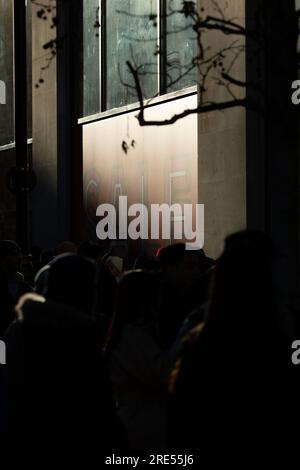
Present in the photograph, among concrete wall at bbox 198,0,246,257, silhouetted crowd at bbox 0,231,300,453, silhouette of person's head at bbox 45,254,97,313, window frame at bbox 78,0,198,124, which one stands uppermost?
window frame at bbox 78,0,198,124

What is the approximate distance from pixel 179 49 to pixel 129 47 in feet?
6.42

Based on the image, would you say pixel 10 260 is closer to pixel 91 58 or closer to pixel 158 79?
pixel 158 79

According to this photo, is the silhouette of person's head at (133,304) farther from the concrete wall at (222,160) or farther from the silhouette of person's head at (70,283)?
the concrete wall at (222,160)

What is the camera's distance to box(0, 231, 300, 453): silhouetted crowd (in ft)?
13.9

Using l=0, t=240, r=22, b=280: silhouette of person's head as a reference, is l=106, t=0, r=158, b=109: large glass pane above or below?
above

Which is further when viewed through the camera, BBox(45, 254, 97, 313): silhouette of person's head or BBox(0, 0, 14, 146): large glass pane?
BBox(0, 0, 14, 146): large glass pane

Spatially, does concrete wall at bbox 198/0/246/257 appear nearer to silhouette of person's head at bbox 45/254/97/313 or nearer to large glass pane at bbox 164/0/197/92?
large glass pane at bbox 164/0/197/92

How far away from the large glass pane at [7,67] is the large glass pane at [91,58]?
13.7ft

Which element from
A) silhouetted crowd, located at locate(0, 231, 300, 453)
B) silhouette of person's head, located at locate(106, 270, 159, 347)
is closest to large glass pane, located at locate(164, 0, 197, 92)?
silhouetted crowd, located at locate(0, 231, 300, 453)

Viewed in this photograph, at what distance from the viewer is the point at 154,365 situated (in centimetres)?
492

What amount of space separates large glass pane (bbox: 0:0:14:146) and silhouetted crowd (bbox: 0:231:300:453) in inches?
812

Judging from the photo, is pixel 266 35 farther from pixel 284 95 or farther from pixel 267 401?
pixel 267 401

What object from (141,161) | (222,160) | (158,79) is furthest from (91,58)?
(222,160)

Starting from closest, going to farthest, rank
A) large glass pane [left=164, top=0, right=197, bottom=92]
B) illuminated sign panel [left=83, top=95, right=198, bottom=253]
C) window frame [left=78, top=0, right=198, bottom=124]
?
1. large glass pane [left=164, top=0, right=197, bottom=92]
2. illuminated sign panel [left=83, top=95, right=198, bottom=253]
3. window frame [left=78, top=0, right=198, bottom=124]
